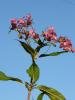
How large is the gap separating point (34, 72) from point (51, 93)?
0.48 meters

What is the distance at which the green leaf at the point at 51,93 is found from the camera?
3203 millimetres

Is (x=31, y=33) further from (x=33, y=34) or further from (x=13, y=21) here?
(x=13, y=21)

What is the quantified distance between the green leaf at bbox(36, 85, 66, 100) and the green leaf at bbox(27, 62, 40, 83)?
A: 17 cm

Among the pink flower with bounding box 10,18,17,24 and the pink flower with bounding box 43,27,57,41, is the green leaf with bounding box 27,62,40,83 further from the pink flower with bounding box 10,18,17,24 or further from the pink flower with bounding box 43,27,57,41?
the pink flower with bounding box 10,18,17,24

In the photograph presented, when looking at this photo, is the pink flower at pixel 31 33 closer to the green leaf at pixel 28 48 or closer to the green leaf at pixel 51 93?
the green leaf at pixel 28 48

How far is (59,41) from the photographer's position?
358 cm

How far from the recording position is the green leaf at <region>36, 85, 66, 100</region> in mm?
3203

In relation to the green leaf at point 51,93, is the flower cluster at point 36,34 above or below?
above

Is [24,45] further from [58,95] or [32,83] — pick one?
[58,95]

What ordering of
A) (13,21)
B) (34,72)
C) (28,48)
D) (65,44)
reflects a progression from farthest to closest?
(13,21) < (34,72) < (65,44) < (28,48)

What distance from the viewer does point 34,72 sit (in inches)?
137

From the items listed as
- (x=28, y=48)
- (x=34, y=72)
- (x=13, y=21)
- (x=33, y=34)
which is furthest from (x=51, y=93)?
(x=13, y=21)

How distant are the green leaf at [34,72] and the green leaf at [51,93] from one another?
Result: 0.17 m

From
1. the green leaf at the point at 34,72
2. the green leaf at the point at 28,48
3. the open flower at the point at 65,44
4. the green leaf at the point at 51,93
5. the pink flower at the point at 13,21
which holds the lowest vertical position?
the green leaf at the point at 51,93
